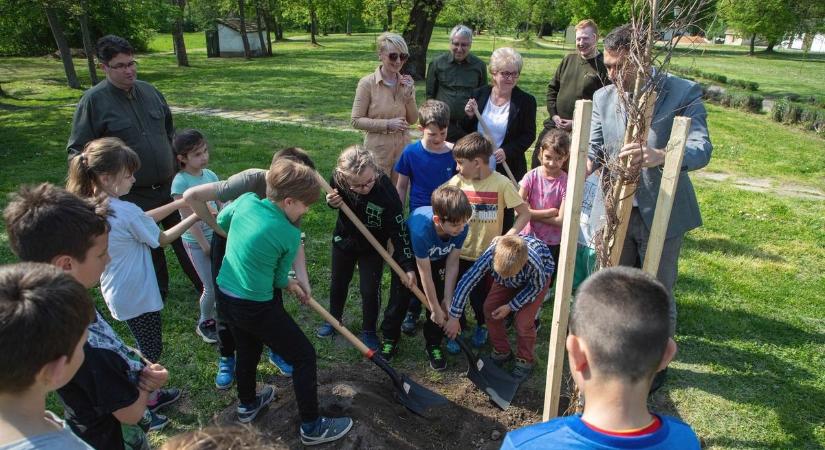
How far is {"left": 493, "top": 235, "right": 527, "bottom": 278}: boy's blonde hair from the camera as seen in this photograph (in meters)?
3.22

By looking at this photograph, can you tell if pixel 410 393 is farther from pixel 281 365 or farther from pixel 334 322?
pixel 281 365

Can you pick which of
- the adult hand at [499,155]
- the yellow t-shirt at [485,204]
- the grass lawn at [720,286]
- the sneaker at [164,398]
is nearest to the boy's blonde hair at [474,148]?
the yellow t-shirt at [485,204]

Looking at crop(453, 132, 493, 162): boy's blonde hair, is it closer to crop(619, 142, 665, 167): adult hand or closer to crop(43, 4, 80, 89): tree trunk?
crop(619, 142, 665, 167): adult hand

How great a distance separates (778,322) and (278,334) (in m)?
4.25

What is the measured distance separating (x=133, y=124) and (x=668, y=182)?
373 cm

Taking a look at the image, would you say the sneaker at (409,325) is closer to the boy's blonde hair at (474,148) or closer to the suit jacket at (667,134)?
the boy's blonde hair at (474,148)

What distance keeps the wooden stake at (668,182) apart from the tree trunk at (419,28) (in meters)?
15.8

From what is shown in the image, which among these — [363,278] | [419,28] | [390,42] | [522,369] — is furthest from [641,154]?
[419,28]

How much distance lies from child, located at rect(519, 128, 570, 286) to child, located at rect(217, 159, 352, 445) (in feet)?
6.32

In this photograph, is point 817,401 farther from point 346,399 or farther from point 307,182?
point 307,182

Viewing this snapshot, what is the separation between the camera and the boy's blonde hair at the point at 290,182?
2.63 meters

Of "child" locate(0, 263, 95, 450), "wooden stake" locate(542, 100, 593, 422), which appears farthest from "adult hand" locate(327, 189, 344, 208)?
"child" locate(0, 263, 95, 450)

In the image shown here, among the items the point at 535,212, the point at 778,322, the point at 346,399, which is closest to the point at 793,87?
the point at 778,322

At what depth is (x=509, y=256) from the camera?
10.5ft
